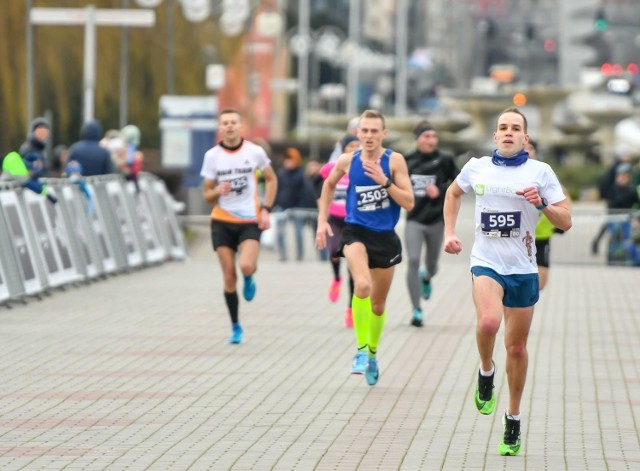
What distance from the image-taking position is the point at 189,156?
34.9m

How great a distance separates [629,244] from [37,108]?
18.7m

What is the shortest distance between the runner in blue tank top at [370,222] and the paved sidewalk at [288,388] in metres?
0.37

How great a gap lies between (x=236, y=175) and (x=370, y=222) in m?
2.23

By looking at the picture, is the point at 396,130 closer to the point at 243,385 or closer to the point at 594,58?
the point at 243,385

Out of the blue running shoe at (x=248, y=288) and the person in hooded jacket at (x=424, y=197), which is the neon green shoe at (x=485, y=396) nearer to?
the blue running shoe at (x=248, y=288)

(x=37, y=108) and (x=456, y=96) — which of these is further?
(x=456, y=96)

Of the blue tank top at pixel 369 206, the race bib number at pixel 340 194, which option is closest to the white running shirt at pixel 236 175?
the race bib number at pixel 340 194

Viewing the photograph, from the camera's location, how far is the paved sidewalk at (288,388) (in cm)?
955

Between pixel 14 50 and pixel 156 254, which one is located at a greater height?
pixel 14 50

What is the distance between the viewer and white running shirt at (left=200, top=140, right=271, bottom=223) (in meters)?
14.8

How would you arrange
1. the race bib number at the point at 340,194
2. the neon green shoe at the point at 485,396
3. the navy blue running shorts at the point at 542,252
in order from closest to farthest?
the neon green shoe at the point at 485,396 → the navy blue running shorts at the point at 542,252 → the race bib number at the point at 340,194

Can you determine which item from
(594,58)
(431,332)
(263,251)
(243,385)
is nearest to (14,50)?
(263,251)

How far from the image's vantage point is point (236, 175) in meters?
14.8

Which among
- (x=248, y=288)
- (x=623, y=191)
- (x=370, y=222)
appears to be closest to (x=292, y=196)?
(x=623, y=191)
